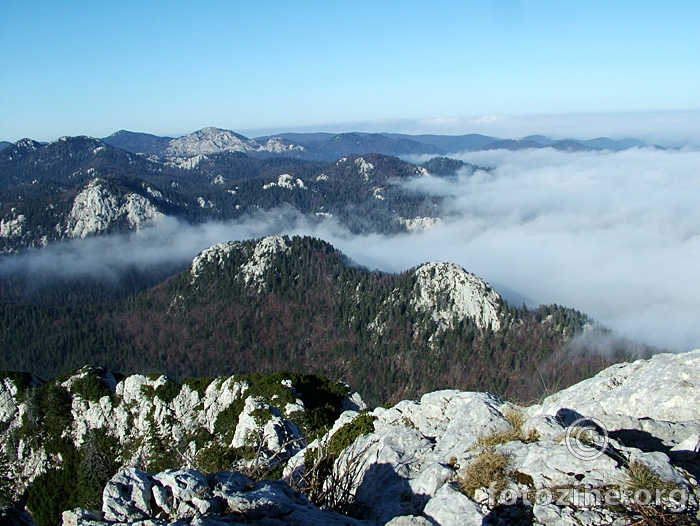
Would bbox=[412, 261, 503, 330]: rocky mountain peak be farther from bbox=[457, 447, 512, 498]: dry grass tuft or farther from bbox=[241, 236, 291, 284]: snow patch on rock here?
bbox=[457, 447, 512, 498]: dry grass tuft

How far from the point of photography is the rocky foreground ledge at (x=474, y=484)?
830 centimetres

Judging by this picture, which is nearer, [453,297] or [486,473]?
[486,473]

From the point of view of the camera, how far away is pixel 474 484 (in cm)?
968

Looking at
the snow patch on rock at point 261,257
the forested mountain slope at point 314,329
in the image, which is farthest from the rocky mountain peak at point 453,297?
the snow patch on rock at point 261,257

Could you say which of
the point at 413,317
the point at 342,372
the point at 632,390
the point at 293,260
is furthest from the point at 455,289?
the point at 632,390

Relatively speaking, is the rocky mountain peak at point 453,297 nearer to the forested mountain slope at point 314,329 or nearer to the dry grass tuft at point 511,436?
the forested mountain slope at point 314,329

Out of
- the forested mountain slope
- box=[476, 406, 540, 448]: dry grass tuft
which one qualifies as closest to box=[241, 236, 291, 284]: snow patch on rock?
the forested mountain slope

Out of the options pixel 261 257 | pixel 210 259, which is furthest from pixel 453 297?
pixel 210 259

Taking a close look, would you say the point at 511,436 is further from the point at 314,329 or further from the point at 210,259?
the point at 210,259

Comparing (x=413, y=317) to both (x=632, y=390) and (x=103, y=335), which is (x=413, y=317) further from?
(x=632, y=390)

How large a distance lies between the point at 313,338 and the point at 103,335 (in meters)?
79.5

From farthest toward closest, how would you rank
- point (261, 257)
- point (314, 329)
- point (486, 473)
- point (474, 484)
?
point (261, 257)
point (314, 329)
point (486, 473)
point (474, 484)

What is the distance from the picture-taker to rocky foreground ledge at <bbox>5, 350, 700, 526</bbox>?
8.30 metres

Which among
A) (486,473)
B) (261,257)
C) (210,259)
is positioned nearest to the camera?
(486,473)
